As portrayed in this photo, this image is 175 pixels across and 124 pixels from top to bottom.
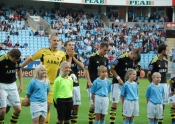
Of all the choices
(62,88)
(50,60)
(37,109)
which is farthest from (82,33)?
(37,109)

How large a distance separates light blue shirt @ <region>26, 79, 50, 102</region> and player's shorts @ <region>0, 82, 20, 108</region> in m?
0.96

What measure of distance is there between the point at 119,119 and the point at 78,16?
35.8 metres

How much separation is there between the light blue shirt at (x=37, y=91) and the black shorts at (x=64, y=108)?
1.18 ft

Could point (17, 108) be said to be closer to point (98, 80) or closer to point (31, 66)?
point (98, 80)

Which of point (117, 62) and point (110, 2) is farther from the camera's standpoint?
point (110, 2)

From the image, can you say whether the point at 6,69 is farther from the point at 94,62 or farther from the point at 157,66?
the point at 157,66

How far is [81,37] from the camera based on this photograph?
45.9 metres

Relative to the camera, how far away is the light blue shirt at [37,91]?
1096 cm

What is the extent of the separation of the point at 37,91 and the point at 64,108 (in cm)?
74

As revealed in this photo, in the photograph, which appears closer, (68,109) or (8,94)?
(68,109)

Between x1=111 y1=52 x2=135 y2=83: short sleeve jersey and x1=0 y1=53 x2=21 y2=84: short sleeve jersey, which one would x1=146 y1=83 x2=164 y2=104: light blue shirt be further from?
x1=0 y1=53 x2=21 y2=84: short sleeve jersey

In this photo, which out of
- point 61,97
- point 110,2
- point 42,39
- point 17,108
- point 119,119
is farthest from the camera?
point 110,2

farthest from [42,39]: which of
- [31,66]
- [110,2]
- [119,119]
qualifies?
[119,119]

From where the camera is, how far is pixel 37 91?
11.0 meters
